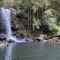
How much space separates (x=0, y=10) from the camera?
35688 millimetres

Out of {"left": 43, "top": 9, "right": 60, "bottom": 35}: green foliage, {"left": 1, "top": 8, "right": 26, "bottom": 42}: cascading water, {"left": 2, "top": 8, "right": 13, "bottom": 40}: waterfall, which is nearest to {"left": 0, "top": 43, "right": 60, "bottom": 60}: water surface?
{"left": 43, "top": 9, "right": 60, "bottom": 35}: green foliage

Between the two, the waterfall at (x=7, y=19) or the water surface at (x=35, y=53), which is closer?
the water surface at (x=35, y=53)

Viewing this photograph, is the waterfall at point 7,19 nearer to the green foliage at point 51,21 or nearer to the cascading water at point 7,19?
the cascading water at point 7,19

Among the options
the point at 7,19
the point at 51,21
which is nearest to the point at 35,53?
the point at 51,21

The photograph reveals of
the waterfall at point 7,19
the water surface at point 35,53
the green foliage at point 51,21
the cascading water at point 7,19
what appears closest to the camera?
the water surface at point 35,53

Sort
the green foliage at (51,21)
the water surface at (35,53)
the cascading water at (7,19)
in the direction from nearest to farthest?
the water surface at (35,53)
the green foliage at (51,21)
the cascading water at (7,19)

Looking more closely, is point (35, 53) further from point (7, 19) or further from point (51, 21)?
point (7, 19)

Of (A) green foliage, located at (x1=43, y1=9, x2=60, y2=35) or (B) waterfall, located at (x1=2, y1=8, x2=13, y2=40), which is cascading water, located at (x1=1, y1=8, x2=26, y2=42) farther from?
(A) green foliage, located at (x1=43, y1=9, x2=60, y2=35)

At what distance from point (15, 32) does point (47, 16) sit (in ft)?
13.6

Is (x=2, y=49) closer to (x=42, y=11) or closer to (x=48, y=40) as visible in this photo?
(x=48, y=40)

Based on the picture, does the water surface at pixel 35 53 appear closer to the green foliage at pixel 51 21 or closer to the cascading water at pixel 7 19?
the green foliage at pixel 51 21

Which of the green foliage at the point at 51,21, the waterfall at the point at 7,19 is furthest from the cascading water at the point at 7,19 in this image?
the green foliage at the point at 51,21

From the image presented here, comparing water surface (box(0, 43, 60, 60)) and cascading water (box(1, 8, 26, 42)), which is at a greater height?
cascading water (box(1, 8, 26, 42))

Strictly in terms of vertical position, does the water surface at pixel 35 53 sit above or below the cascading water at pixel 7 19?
below
